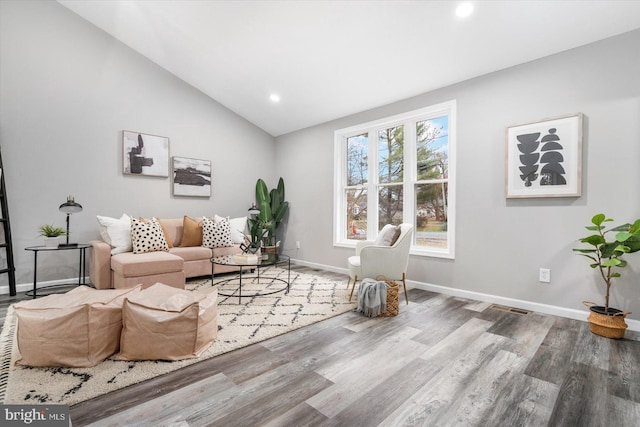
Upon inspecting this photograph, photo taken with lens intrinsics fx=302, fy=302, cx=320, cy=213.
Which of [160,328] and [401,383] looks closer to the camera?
[401,383]

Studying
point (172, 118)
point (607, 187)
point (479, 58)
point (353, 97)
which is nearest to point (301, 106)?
point (353, 97)

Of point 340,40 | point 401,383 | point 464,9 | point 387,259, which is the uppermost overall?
point 340,40

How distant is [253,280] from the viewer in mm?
4234

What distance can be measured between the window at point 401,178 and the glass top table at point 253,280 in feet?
4.24

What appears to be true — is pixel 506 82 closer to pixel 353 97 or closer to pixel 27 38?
pixel 353 97

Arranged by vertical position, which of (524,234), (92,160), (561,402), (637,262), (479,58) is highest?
(479,58)

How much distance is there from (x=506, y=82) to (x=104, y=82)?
16.7 ft

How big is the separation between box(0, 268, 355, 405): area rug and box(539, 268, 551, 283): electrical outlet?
188 cm

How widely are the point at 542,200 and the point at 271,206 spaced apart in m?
4.30

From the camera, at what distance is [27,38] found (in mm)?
3648

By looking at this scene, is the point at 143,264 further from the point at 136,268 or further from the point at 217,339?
the point at 217,339

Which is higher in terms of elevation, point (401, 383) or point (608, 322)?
point (608, 322)

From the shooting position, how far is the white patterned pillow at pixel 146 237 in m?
3.79

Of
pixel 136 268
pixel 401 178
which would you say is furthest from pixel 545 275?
pixel 136 268
